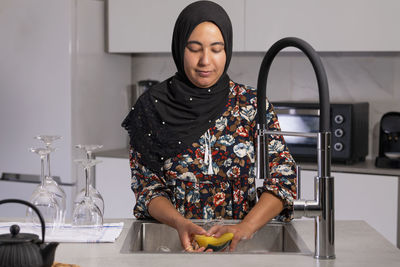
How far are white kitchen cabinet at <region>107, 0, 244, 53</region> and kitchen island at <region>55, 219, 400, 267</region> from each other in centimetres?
187

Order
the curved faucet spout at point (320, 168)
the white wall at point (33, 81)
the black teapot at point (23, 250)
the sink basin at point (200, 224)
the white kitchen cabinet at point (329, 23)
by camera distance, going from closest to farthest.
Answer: the black teapot at point (23, 250), the curved faucet spout at point (320, 168), the sink basin at point (200, 224), the white kitchen cabinet at point (329, 23), the white wall at point (33, 81)

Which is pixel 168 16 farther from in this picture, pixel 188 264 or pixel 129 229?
pixel 188 264

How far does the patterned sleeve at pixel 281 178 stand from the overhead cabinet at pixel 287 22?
140cm

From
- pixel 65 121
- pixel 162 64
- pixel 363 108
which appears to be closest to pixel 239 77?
pixel 162 64

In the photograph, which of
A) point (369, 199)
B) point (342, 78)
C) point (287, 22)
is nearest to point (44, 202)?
point (369, 199)

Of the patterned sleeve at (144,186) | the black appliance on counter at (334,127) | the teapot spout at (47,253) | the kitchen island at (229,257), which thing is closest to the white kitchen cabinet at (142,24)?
the black appliance on counter at (334,127)

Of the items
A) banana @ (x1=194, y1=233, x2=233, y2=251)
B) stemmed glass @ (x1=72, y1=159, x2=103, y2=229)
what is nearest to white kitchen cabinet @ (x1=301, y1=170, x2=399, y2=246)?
banana @ (x1=194, y1=233, x2=233, y2=251)

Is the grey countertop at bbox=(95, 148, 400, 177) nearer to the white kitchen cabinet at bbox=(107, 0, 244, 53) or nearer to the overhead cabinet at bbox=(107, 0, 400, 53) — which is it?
the overhead cabinet at bbox=(107, 0, 400, 53)

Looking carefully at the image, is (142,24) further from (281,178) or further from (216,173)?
(281,178)

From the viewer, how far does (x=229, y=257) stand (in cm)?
139

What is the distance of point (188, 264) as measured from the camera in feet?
4.36

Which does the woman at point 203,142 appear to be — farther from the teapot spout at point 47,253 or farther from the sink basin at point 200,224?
the teapot spout at point 47,253

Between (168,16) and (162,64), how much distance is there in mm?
482

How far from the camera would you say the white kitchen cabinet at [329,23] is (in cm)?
297
